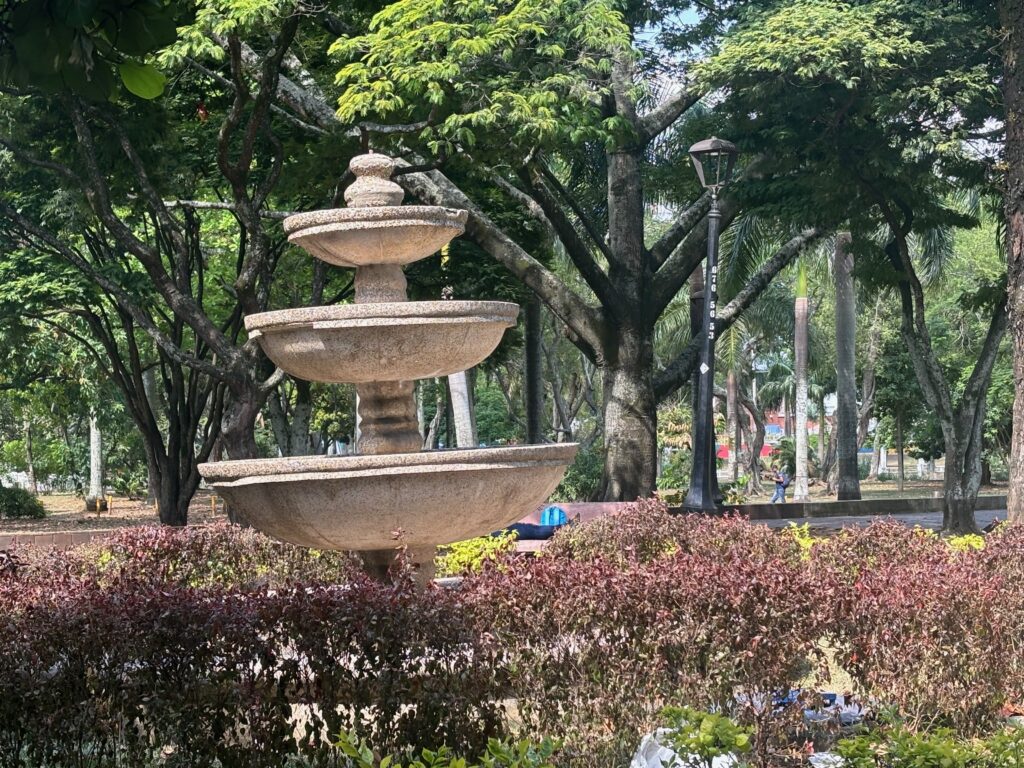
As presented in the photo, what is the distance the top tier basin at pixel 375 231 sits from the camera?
26.8 ft

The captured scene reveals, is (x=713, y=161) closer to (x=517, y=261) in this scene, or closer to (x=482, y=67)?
(x=482, y=67)

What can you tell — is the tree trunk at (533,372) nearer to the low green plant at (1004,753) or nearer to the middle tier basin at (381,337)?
the middle tier basin at (381,337)

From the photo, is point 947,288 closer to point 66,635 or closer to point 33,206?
point 33,206

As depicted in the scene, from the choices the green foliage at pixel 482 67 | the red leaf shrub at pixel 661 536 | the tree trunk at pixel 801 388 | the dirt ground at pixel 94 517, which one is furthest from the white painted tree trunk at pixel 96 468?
the red leaf shrub at pixel 661 536

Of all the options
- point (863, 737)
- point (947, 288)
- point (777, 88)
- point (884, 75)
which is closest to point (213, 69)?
point (777, 88)

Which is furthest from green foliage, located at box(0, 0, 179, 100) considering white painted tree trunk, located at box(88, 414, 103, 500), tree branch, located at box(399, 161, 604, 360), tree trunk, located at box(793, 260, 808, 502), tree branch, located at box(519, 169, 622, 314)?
white painted tree trunk, located at box(88, 414, 103, 500)

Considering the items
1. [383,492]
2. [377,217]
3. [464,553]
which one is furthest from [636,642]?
[464,553]

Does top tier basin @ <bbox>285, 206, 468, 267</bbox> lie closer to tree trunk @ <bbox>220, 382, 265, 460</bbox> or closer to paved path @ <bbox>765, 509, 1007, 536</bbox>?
tree trunk @ <bbox>220, 382, 265, 460</bbox>

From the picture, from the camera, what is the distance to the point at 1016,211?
41.4ft

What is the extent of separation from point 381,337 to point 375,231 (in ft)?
3.03

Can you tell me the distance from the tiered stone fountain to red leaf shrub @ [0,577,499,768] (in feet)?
4.96

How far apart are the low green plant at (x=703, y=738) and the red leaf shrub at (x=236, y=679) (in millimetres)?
958

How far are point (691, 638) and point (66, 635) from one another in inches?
103

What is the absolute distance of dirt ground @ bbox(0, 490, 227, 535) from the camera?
27.2 metres
